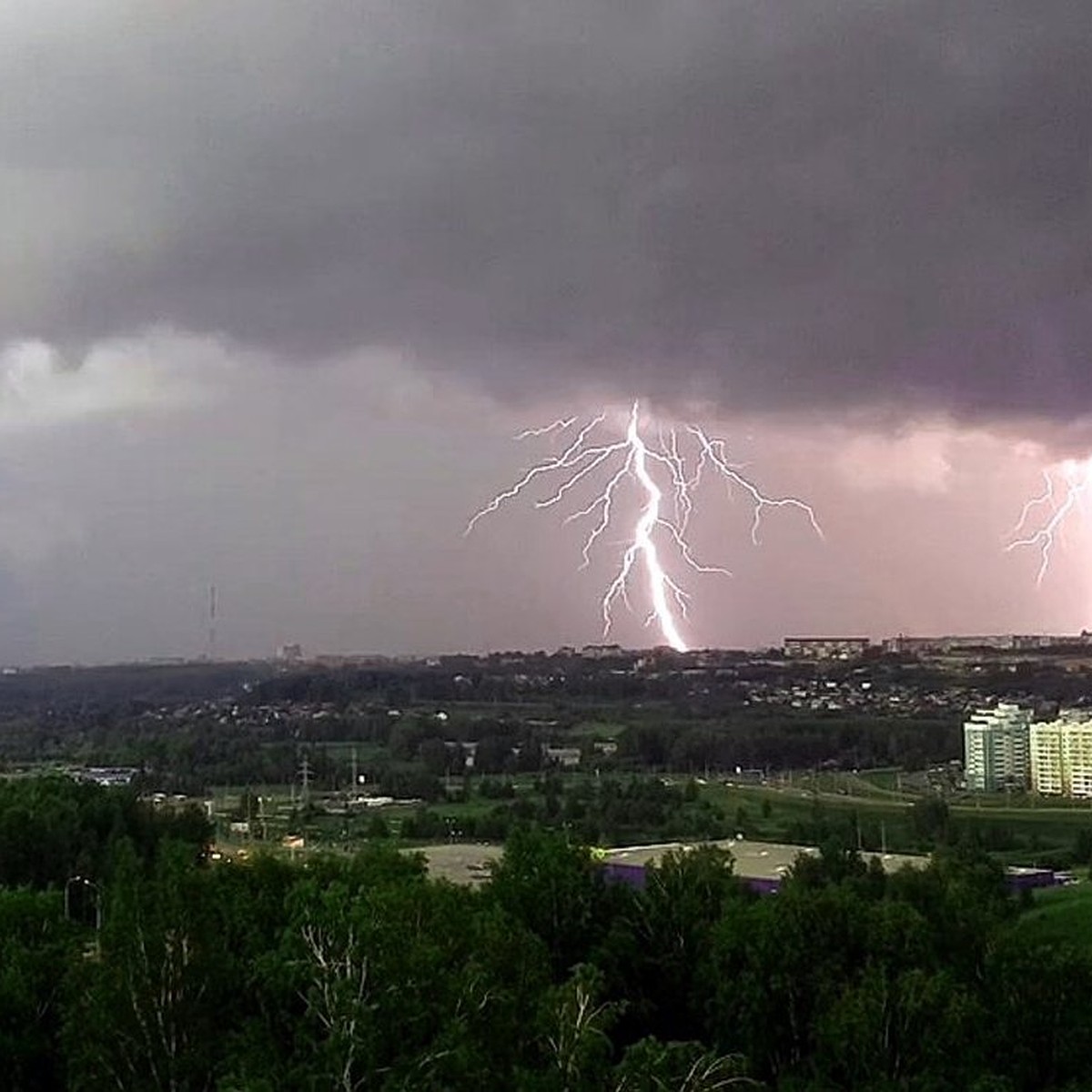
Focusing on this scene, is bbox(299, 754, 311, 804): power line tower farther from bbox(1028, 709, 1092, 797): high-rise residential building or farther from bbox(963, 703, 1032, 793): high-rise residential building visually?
bbox(1028, 709, 1092, 797): high-rise residential building

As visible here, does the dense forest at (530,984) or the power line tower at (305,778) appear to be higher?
the dense forest at (530,984)

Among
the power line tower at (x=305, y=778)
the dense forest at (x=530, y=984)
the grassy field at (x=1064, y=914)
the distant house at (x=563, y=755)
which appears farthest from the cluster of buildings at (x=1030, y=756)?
the dense forest at (x=530, y=984)

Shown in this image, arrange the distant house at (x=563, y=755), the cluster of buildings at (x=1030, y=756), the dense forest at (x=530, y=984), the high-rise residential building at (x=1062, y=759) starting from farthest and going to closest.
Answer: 1. the distant house at (x=563, y=755)
2. the cluster of buildings at (x=1030, y=756)
3. the high-rise residential building at (x=1062, y=759)
4. the dense forest at (x=530, y=984)

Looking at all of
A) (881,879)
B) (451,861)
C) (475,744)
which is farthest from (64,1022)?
(475,744)

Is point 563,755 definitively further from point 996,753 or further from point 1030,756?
point 1030,756

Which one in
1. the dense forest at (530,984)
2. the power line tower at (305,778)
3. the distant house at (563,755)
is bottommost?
the power line tower at (305,778)

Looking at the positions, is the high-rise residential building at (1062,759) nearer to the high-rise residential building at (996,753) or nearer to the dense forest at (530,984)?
the high-rise residential building at (996,753)

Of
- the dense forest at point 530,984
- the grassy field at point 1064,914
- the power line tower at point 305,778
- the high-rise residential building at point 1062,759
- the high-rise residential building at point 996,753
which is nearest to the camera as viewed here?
the dense forest at point 530,984
